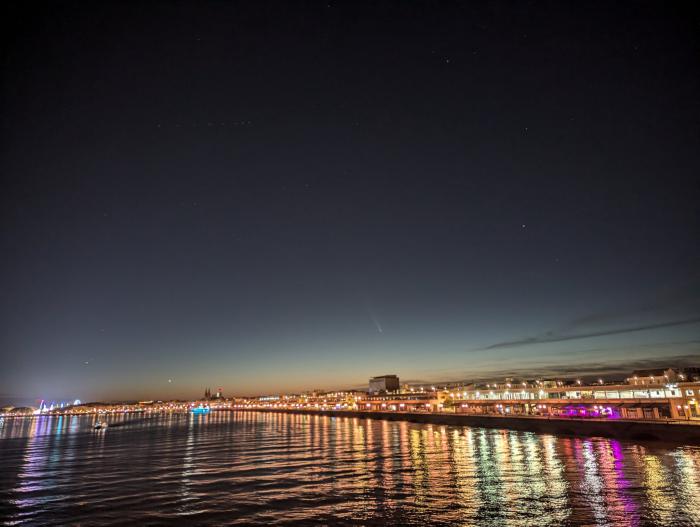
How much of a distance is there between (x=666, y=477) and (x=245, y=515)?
31.7 metres

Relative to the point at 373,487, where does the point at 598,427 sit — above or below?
below

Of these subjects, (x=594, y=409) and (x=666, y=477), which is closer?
(x=666, y=477)

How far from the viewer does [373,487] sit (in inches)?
1296

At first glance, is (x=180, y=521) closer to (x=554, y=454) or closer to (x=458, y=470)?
(x=458, y=470)

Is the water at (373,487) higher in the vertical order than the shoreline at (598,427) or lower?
higher

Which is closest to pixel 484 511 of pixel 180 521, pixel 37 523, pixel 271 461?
pixel 180 521

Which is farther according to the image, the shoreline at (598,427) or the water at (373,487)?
the shoreline at (598,427)

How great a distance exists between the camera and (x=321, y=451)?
2245 inches

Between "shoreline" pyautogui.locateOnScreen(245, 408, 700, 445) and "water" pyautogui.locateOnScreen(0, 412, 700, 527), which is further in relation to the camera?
"shoreline" pyautogui.locateOnScreen(245, 408, 700, 445)

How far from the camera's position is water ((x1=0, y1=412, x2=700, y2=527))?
25203mm

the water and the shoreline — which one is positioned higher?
the water

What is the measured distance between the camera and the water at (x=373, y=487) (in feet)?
82.7

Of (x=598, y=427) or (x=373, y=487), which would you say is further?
(x=598, y=427)

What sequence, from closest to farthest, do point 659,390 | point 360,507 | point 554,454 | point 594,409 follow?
point 360,507 < point 554,454 < point 659,390 < point 594,409
